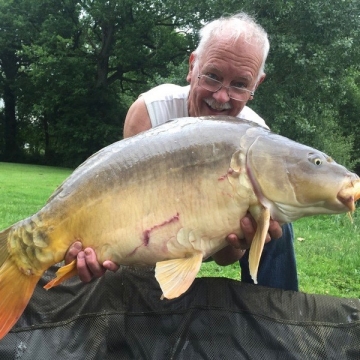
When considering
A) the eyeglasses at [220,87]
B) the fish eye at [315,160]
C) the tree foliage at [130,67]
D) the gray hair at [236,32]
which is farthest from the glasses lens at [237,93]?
the tree foliage at [130,67]

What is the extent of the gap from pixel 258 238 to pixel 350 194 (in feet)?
0.81

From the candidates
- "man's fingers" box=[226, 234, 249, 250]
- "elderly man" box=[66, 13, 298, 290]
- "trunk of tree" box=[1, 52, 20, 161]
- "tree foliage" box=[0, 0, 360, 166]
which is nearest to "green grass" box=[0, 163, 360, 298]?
"elderly man" box=[66, 13, 298, 290]

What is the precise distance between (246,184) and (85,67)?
15794mm

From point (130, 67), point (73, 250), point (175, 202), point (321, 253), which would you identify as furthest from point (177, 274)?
point (130, 67)

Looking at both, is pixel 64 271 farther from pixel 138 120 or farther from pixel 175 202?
pixel 138 120

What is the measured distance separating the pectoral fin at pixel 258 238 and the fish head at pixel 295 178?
3 centimetres

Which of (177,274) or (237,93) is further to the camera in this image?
(237,93)

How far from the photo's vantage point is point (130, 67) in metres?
16.4

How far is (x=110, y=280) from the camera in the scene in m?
1.70

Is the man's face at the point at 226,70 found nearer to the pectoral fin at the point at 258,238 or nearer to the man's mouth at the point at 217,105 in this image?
the man's mouth at the point at 217,105

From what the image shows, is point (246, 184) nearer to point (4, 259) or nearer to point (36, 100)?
point (4, 259)

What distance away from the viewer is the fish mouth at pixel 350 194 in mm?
1271

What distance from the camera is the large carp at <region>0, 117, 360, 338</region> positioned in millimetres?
1312

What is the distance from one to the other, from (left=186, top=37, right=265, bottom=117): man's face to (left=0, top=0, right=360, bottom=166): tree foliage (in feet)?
27.0
